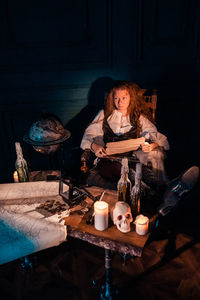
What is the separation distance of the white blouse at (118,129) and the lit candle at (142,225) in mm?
1274

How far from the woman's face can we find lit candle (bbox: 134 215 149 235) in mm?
1356

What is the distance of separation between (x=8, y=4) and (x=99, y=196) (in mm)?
2381

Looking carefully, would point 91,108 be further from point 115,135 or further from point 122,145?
point 122,145

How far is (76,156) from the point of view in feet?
11.7

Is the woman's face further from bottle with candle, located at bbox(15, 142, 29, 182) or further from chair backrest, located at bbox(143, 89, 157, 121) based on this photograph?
bottle with candle, located at bbox(15, 142, 29, 182)

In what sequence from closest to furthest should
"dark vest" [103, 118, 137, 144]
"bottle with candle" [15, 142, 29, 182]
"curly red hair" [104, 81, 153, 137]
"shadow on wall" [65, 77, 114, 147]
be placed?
1. "bottle with candle" [15, 142, 29, 182]
2. "curly red hair" [104, 81, 153, 137]
3. "dark vest" [103, 118, 137, 144]
4. "shadow on wall" [65, 77, 114, 147]

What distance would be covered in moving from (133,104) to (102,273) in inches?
65.1

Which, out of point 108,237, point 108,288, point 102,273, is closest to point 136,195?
point 108,237

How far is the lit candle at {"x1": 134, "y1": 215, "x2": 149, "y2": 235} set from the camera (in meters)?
1.47

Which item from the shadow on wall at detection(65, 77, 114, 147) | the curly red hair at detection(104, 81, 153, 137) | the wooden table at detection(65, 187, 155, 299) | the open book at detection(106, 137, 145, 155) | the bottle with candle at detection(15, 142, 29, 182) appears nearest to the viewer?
the wooden table at detection(65, 187, 155, 299)

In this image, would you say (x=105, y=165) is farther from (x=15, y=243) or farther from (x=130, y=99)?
(x=15, y=243)

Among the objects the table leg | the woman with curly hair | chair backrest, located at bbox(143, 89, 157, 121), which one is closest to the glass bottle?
the table leg

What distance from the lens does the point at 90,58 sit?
117 inches

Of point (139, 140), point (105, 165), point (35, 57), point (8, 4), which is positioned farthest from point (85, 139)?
point (8, 4)
